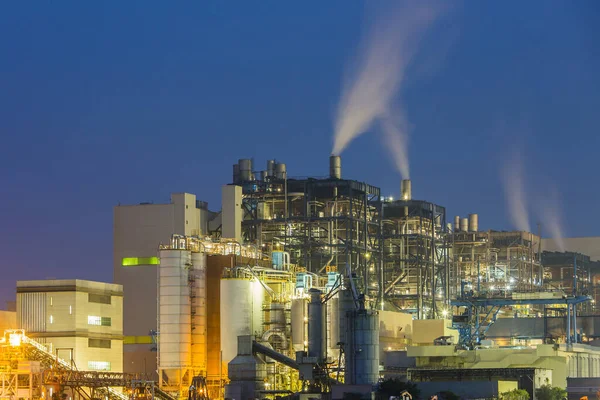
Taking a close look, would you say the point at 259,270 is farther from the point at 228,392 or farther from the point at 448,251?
the point at 448,251

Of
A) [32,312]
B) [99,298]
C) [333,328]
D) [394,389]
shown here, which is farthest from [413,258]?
[32,312]

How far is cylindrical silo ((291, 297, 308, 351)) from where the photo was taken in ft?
330

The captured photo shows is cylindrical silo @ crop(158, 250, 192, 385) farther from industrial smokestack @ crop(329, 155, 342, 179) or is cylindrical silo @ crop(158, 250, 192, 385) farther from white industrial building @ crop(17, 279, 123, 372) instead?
industrial smokestack @ crop(329, 155, 342, 179)

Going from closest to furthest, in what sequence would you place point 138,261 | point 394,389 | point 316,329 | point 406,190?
point 394,389, point 316,329, point 138,261, point 406,190

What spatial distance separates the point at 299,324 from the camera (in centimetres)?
10081

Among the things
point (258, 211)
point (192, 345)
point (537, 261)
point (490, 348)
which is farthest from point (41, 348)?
point (537, 261)

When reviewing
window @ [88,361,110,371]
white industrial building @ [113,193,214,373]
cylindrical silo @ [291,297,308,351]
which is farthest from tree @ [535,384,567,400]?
window @ [88,361,110,371]

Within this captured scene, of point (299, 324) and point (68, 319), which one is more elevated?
point (68, 319)

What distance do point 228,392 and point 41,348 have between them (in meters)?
14.9

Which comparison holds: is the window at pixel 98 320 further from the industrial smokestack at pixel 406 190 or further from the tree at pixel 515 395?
the industrial smokestack at pixel 406 190

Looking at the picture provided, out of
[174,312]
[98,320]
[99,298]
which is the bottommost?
[98,320]

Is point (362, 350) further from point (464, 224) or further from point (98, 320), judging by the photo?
point (464, 224)

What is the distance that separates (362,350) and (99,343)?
22772mm

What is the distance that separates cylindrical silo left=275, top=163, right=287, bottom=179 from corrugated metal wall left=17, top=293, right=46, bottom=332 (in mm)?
31487
